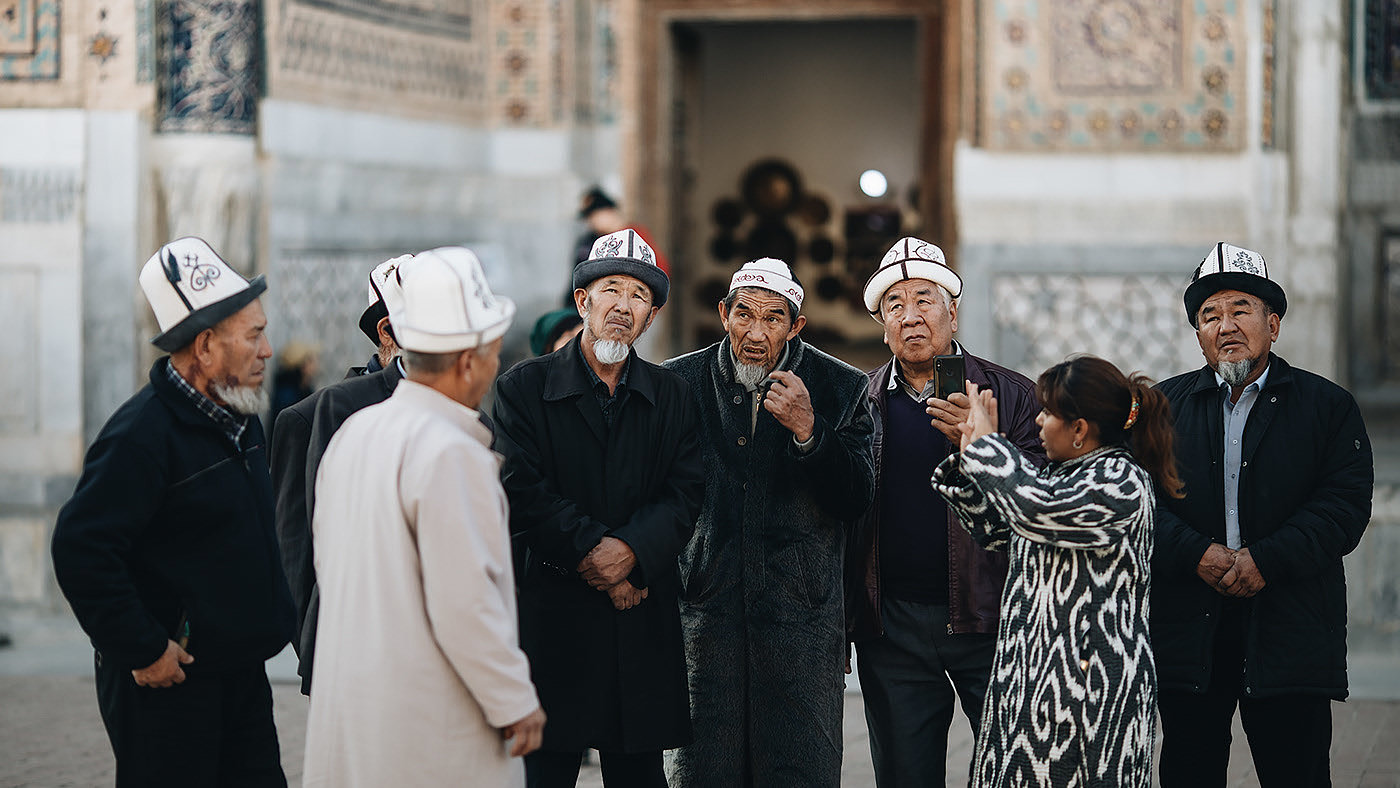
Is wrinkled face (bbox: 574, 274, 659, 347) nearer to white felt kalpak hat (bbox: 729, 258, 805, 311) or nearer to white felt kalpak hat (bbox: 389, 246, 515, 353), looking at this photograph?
white felt kalpak hat (bbox: 729, 258, 805, 311)

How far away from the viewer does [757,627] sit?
454 centimetres

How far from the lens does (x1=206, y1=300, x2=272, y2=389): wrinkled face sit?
3.90 m

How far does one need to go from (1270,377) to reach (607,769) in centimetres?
214

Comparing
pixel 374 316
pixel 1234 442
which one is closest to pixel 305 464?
pixel 374 316

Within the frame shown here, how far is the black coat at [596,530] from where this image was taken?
13.7 feet

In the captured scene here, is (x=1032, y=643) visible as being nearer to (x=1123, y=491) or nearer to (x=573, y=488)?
(x=1123, y=491)

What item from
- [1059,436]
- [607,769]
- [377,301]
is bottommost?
[607,769]

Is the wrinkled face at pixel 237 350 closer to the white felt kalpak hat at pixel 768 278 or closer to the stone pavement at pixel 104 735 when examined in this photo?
the white felt kalpak hat at pixel 768 278

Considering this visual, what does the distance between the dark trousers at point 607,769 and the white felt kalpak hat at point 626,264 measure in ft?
4.04

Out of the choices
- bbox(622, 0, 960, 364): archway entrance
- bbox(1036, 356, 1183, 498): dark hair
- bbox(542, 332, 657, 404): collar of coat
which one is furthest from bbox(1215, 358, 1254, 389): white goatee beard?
bbox(622, 0, 960, 364): archway entrance

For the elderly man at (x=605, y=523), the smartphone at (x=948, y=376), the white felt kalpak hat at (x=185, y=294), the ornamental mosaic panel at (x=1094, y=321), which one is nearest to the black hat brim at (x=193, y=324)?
the white felt kalpak hat at (x=185, y=294)

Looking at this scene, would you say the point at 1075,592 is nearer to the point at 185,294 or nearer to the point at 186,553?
the point at 186,553

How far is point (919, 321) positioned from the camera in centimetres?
460

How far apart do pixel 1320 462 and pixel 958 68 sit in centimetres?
552
